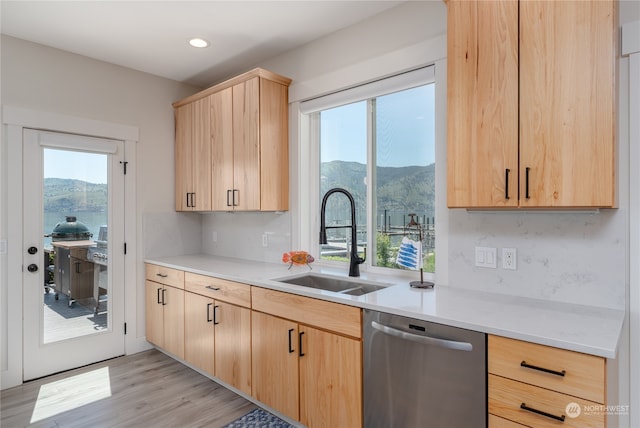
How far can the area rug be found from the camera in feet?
7.43

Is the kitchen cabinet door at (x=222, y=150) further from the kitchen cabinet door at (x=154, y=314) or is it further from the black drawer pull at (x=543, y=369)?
the black drawer pull at (x=543, y=369)

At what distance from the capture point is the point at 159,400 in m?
2.58

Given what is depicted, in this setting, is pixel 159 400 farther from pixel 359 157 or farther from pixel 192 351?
pixel 359 157

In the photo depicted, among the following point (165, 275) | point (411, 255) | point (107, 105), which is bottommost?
point (165, 275)

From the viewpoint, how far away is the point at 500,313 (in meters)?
1.55

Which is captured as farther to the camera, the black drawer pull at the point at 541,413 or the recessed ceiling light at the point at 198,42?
the recessed ceiling light at the point at 198,42

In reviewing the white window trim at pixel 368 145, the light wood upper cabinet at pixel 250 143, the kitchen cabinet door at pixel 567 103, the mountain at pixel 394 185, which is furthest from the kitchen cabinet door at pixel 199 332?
the kitchen cabinet door at pixel 567 103

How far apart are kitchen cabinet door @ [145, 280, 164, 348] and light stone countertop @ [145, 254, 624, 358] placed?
1.34 m

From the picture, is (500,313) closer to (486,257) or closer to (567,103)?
(486,257)

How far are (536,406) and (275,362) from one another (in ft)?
4.64

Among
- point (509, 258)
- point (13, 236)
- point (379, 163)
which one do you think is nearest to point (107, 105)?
point (13, 236)

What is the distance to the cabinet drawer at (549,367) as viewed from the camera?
46.8 inches

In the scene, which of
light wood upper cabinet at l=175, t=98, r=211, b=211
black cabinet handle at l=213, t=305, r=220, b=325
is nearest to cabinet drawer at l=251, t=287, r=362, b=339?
black cabinet handle at l=213, t=305, r=220, b=325

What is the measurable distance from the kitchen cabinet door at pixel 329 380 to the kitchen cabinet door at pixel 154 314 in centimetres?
179
